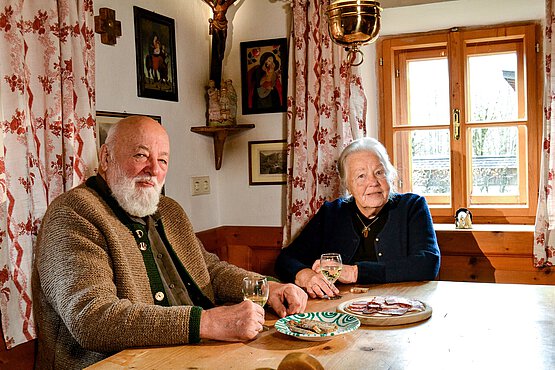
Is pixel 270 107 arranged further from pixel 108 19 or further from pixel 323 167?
pixel 108 19

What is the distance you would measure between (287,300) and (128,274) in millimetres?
492

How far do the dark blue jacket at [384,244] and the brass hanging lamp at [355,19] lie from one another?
0.83m

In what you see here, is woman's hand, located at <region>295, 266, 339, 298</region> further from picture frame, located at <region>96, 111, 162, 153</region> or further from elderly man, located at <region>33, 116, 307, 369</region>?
picture frame, located at <region>96, 111, 162, 153</region>

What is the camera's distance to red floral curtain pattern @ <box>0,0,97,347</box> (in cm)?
226

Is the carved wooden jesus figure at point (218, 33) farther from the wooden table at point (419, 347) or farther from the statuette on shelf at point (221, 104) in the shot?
the wooden table at point (419, 347)

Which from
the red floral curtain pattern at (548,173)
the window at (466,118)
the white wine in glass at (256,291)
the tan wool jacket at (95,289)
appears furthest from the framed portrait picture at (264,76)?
the white wine in glass at (256,291)

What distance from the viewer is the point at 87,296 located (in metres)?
1.71

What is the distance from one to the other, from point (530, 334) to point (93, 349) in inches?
45.5

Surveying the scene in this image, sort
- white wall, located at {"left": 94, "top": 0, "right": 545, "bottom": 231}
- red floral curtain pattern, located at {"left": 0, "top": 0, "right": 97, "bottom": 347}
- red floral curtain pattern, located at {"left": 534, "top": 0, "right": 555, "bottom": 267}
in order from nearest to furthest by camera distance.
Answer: red floral curtain pattern, located at {"left": 0, "top": 0, "right": 97, "bottom": 347}, red floral curtain pattern, located at {"left": 534, "top": 0, "right": 555, "bottom": 267}, white wall, located at {"left": 94, "top": 0, "right": 545, "bottom": 231}

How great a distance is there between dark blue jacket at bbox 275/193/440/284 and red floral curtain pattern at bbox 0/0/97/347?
100 cm

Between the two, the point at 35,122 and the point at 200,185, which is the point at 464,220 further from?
the point at 35,122

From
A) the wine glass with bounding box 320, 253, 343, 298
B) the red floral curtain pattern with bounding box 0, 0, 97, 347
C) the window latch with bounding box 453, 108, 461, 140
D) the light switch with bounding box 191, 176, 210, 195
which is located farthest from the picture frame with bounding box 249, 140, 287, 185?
the wine glass with bounding box 320, 253, 343, 298

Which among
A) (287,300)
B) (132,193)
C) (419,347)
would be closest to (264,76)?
(132,193)

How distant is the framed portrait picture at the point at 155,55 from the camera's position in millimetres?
3098
